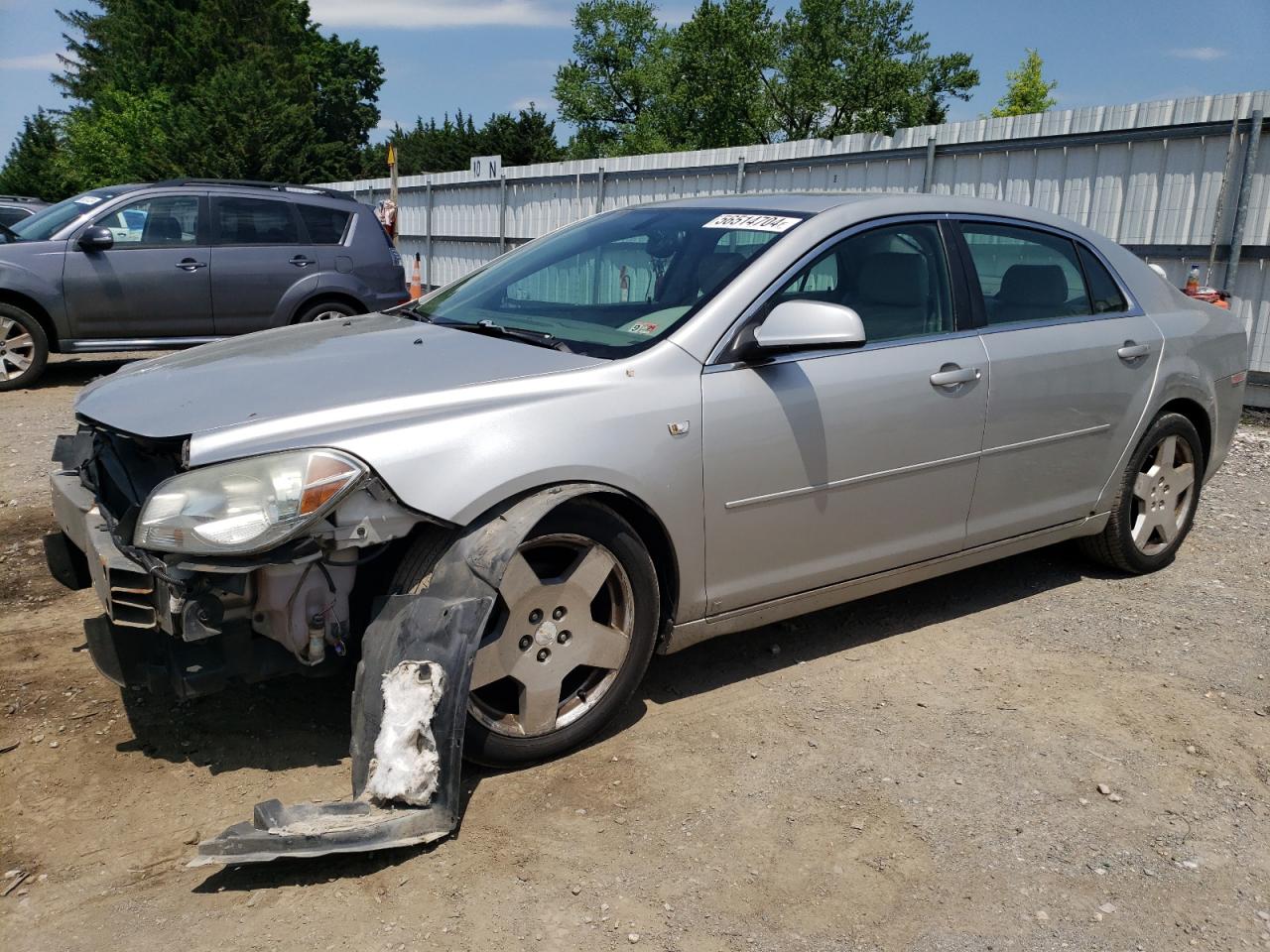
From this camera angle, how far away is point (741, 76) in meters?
57.2

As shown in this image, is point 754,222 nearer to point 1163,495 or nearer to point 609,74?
point 1163,495

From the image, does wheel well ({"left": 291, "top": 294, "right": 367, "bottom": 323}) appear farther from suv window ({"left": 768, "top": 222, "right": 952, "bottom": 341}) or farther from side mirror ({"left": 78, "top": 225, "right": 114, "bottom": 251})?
suv window ({"left": 768, "top": 222, "right": 952, "bottom": 341})

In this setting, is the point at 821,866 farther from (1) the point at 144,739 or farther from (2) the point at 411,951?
(1) the point at 144,739

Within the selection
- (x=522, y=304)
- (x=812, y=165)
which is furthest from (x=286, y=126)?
(x=522, y=304)

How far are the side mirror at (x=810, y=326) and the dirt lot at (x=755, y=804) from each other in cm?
128

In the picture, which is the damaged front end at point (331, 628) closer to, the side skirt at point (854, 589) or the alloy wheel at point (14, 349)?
the side skirt at point (854, 589)

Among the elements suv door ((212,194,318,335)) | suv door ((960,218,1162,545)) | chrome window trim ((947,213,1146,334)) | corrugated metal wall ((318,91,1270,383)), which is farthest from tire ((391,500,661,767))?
suv door ((212,194,318,335))

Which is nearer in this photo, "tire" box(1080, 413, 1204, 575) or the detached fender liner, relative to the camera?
the detached fender liner

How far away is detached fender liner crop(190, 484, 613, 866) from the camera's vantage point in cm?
263

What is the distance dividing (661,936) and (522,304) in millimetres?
2391

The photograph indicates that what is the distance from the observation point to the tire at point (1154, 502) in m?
4.93

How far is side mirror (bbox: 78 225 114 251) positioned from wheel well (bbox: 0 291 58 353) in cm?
66

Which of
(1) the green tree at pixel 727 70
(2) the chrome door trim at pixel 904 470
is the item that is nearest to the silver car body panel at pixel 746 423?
(2) the chrome door trim at pixel 904 470

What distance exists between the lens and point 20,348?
9.73 m
